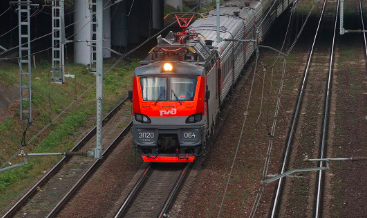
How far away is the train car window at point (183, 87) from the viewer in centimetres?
1917

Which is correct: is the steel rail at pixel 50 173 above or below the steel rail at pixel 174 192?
below

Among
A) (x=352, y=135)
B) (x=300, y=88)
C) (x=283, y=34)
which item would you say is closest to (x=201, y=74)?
(x=352, y=135)

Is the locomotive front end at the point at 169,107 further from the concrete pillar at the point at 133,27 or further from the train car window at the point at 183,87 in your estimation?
the concrete pillar at the point at 133,27

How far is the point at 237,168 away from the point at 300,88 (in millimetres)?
11330

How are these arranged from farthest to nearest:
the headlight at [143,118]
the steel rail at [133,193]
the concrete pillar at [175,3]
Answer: the concrete pillar at [175,3] → the headlight at [143,118] → the steel rail at [133,193]

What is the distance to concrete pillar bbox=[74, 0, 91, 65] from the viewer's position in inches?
1378

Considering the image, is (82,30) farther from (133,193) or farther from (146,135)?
(133,193)

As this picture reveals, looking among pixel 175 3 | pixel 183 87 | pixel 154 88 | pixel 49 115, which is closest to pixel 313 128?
pixel 183 87

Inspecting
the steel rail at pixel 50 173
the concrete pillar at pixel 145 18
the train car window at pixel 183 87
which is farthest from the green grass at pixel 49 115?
the concrete pillar at pixel 145 18

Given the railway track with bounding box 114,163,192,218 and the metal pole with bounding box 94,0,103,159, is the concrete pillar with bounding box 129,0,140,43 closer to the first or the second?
the railway track with bounding box 114,163,192,218

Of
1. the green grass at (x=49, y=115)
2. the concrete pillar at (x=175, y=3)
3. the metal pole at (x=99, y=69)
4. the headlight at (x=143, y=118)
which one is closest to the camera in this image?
the metal pole at (x=99, y=69)

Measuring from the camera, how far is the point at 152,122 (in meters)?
19.1

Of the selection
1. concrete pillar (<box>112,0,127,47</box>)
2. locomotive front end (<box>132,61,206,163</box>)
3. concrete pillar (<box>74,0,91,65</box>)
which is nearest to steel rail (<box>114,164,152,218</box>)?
locomotive front end (<box>132,61,206,163</box>)

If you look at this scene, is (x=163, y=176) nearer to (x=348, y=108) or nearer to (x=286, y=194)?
(x=286, y=194)
